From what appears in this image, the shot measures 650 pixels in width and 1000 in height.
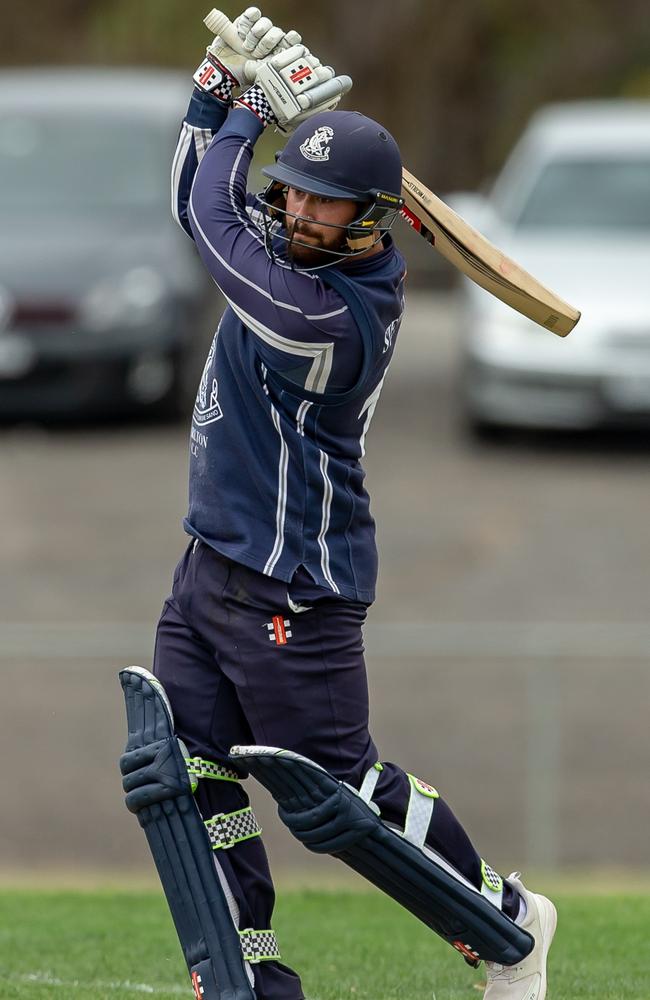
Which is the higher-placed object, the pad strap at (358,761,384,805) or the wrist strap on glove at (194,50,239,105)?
the wrist strap on glove at (194,50,239,105)

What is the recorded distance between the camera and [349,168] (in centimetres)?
408

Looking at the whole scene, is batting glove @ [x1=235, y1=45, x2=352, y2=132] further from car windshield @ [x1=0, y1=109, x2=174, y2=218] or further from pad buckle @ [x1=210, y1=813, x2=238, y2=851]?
car windshield @ [x1=0, y1=109, x2=174, y2=218]

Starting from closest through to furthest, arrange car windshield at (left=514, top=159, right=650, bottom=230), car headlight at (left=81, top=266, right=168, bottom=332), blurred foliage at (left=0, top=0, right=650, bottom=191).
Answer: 1. car headlight at (left=81, top=266, right=168, bottom=332)
2. car windshield at (left=514, top=159, right=650, bottom=230)
3. blurred foliage at (left=0, top=0, right=650, bottom=191)

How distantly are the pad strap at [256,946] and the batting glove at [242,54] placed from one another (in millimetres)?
1924

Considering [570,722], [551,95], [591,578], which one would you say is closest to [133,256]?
[591,578]

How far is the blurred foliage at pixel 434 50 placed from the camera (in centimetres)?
2508

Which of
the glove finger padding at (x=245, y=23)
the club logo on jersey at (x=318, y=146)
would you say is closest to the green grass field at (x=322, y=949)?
the club logo on jersey at (x=318, y=146)

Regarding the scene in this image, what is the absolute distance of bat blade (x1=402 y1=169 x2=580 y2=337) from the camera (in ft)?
14.4

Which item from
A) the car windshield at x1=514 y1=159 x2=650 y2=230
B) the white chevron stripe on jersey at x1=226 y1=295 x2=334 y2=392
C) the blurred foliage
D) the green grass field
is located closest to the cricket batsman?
the white chevron stripe on jersey at x1=226 y1=295 x2=334 y2=392

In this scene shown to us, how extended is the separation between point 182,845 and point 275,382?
A: 3.50 feet

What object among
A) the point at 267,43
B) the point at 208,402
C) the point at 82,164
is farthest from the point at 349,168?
the point at 82,164

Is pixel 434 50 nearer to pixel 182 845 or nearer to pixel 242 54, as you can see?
pixel 242 54

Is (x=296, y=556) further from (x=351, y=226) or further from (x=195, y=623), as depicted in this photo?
(x=351, y=226)

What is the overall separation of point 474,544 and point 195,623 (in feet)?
22.1
